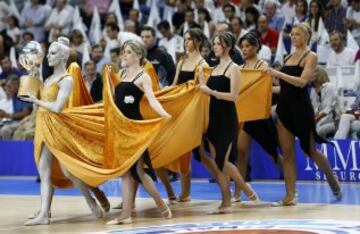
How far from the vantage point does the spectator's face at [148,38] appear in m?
14.2

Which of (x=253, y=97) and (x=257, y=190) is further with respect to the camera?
(x=257, y=190)

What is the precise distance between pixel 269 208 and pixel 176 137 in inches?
54.0

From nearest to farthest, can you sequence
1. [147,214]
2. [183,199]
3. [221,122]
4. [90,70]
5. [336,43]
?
[221,122] < [147,214] < [183,199] < [336,43] < [90,70]

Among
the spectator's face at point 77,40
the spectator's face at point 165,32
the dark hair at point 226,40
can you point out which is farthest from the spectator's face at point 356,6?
the dark hair at point 226,40

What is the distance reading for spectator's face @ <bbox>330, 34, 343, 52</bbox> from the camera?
15789 millimetres

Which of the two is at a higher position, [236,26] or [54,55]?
[236,26]

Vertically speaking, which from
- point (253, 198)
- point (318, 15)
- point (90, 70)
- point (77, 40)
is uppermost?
point (318, 15)

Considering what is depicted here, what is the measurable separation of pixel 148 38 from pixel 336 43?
329 cm

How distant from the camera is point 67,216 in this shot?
1131cm

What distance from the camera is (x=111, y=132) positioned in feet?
34.9

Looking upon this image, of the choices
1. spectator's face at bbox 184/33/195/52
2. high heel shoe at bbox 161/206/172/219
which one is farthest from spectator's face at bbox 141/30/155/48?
high heel shoe at bbox 161/206/172/219

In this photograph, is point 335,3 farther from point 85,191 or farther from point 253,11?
point 85,191

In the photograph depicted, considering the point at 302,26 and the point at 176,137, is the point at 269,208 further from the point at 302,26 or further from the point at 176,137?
the point at 302,26

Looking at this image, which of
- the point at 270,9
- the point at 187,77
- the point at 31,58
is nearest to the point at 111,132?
the point at 31,58
